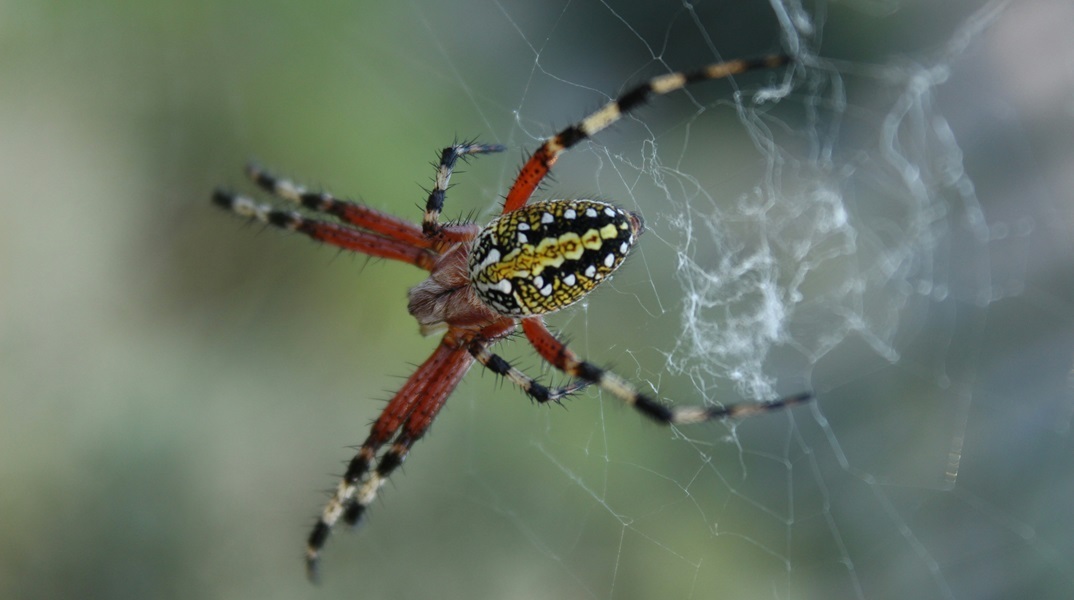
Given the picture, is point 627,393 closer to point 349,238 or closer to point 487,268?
point 487,268

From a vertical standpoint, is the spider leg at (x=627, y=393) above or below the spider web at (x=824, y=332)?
below

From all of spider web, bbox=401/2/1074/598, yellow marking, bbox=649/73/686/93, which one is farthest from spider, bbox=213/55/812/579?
spider web, bbox=401/2/1074/598

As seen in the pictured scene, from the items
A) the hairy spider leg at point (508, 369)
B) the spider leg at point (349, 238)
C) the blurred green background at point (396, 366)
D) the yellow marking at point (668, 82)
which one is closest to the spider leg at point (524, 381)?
the hairy spider leg at point (508, 369)

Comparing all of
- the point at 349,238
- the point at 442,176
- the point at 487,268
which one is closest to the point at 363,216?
the point at 349,238

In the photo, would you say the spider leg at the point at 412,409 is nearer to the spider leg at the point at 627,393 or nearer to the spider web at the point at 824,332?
the spider leg at the point at 627,393

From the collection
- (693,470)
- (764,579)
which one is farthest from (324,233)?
(764,579)

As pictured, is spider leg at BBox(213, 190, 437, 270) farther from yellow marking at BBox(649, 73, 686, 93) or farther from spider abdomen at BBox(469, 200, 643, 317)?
yellow marking at BBox(649, 73, 686, 93)

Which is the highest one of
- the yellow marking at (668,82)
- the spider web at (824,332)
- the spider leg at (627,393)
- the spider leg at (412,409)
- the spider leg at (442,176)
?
the spider web at (824,332)

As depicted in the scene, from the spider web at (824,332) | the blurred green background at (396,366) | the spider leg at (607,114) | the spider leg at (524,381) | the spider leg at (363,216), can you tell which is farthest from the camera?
the blurred green background at (396,366)
